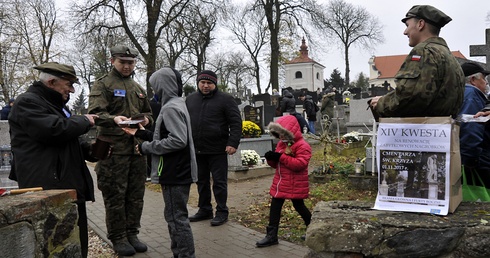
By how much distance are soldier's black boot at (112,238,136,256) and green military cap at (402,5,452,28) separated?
3.53m

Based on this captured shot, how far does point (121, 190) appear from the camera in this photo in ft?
14.6

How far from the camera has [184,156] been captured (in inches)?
151

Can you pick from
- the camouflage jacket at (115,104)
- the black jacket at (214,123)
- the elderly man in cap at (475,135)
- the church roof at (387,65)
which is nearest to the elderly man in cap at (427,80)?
the elderly man in cap at (475,135)

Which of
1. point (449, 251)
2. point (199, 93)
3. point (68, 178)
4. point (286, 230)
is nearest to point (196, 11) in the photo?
point (199, 93)

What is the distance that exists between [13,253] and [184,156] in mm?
1710

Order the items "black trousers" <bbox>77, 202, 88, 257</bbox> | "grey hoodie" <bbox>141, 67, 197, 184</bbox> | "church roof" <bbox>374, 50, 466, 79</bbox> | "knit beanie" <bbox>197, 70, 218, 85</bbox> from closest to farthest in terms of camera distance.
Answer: "black trousers" <bbox>77, 202, 88, 257</bbox> < "grey hoodie" <bbox>141, 67, 197, 184</bbox> < "knit beanie" <bbox>197, 70, 218, 85</bbox> < "church roof" <bbox>374, 50, 466, 79</bbox>

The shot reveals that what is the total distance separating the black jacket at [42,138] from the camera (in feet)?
10.2

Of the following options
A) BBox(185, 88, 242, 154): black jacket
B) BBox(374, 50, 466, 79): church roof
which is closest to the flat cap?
BBox(185, 88, 242, 154): black jacket

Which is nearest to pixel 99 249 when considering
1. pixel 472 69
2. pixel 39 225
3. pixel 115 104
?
pixel 115 104

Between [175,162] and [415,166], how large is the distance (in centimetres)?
213

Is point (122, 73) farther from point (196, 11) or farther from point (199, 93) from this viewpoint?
point (196, 11)

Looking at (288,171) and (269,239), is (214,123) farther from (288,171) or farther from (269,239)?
(269,239)

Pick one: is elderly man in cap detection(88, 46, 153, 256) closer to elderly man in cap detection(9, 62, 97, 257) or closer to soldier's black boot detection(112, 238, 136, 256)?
soldier's black boot detection(112, 238, 136, 256)

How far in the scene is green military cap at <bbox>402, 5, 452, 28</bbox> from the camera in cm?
259
